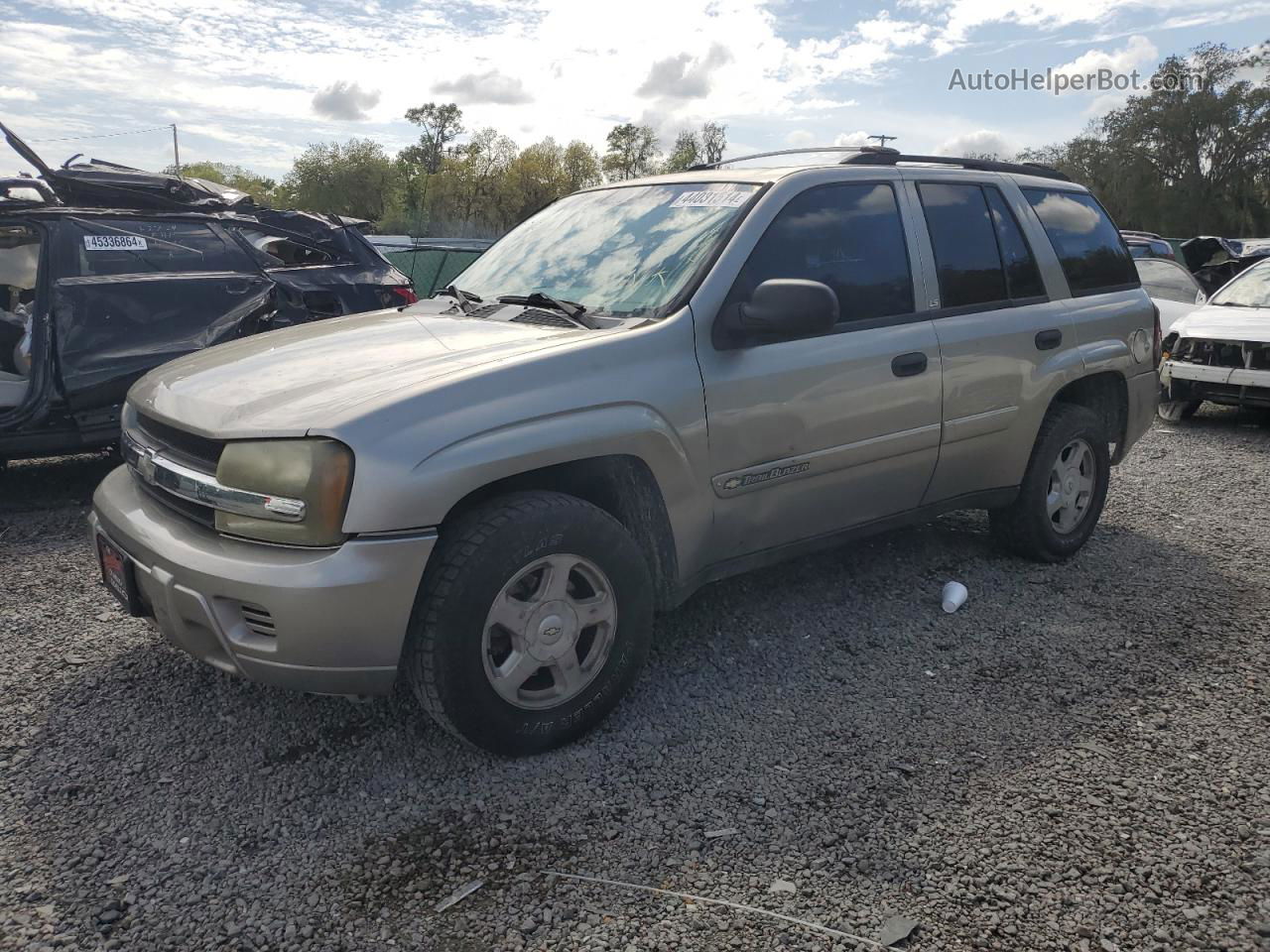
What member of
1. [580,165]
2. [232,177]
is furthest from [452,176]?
[232,177]

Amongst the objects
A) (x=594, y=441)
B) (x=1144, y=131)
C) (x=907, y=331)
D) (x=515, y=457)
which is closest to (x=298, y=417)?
(x=515, y=457)

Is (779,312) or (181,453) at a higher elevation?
(779,312)

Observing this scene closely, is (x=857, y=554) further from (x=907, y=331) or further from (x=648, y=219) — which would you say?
(x=648, y=219)

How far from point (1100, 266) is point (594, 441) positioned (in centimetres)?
320

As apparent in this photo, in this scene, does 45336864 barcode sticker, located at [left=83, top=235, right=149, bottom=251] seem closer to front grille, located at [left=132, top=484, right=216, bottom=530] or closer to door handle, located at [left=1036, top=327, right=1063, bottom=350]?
front grille, located at [left=132, top=484, right=216, bottom=530]

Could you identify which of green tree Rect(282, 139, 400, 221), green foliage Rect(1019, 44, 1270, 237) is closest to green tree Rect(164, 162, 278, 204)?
green tree Rect(282, 139, 400, 221)

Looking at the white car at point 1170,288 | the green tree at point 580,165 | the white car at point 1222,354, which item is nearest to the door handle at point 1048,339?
the white car at point 1222,354

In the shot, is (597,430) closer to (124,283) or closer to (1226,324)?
(124,283)

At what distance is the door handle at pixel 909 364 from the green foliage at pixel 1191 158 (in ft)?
168

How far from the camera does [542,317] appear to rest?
135 inches

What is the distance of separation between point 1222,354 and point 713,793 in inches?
297

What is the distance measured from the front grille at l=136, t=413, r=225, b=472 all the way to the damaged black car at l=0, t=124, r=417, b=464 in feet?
8.52

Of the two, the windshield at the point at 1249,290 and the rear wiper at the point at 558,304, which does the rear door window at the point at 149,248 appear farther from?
the windshield at the point at 1249,290

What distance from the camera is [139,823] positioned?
264 centimetres
